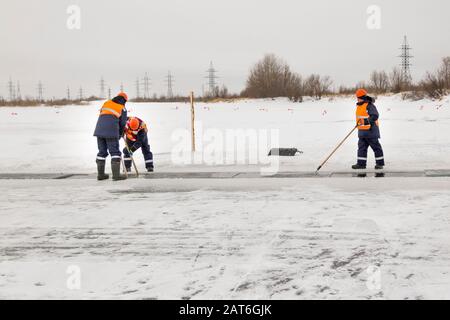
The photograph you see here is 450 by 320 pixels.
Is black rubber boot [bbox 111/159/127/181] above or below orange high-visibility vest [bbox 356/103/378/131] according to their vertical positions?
below

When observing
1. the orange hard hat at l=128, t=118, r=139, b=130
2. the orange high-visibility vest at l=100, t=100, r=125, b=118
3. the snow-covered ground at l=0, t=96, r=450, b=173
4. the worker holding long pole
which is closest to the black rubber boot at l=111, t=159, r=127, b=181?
the orange high-visibility vest at l=100, t=100, r=125, b=118

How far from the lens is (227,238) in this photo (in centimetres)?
504

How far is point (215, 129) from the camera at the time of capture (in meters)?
22.6

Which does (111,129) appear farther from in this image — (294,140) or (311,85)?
(311,85)

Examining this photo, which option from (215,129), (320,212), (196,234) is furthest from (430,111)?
(196,234)

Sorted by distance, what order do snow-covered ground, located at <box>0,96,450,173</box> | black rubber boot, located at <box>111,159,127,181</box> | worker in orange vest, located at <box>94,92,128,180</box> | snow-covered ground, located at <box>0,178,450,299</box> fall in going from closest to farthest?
1. snow-covered ground, located at <box>0,178,450,299</box>
2. black rubber boot, located at <box>111,159,127,181</box>
3. worker in orange vest, located at <box>94,92,128,180</box>
4. snow-covered ground, located at <box>0,96,450,173</box>

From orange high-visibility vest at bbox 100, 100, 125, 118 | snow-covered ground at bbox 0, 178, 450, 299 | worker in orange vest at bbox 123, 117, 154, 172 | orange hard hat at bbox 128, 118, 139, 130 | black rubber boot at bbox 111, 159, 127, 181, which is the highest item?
orange high-visibility vest at bbox 100, 100, 125, 118

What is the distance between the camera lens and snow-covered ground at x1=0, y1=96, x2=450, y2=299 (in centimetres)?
368

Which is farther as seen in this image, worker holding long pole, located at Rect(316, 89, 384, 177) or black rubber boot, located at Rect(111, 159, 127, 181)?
worker holding long pole, located at Rect(316, 89, 384, 177)

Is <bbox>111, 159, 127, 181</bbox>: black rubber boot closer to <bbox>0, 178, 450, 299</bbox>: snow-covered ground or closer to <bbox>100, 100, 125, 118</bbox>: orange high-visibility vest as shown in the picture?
<bbox>100, 100, 125, 118</bbox>: orange high-visibility vest

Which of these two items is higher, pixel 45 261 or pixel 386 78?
pixel 386 78

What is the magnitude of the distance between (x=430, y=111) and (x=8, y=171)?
2081 centimetres
